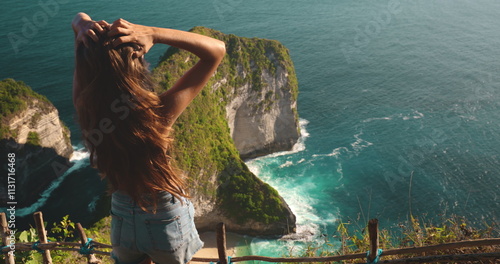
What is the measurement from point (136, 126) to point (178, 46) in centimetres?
73

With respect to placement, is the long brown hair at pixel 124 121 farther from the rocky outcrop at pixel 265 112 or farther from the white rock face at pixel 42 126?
the rocky outcrop at pixel 265 112

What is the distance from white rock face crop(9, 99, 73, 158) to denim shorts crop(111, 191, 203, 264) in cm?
3905

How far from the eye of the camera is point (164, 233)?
3684 millimetres

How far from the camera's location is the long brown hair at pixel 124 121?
3.25 metres

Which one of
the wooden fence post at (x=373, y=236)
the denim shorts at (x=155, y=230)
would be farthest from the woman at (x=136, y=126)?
the wooden fence post at (x=373, y=236)

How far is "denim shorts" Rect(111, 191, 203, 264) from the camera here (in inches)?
145

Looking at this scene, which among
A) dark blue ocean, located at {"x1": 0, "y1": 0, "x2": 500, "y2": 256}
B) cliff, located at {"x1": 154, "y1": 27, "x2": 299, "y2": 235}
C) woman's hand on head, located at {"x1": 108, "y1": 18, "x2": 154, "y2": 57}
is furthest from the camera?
dark blue ocean, located at {"x1": 0, "y1": 0, "x2": 500, "y2": 256}

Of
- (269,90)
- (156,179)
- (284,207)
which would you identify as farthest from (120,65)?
(269,90)

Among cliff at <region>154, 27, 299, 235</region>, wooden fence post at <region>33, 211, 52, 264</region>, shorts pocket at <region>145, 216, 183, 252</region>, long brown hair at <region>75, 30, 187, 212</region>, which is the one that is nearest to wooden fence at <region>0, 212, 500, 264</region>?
wooden fence post at <region>33, 211, 52, 264</region>

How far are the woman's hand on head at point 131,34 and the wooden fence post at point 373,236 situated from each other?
3.93 m

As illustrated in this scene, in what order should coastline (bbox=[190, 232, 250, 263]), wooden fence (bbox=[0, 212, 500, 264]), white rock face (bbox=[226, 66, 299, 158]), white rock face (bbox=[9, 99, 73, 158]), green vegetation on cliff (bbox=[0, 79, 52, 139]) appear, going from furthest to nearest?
white rock face (bbox=[226, 66, 299, 158]), white rock face (bbox=[9, 99, 73, 158]), green vegetation on cliff (bbox=[0, 79, 52, 139]), coastline (bbox=[190, 232, 250, 263]), wooden fence (bbox=[0, 212, 500, 264])

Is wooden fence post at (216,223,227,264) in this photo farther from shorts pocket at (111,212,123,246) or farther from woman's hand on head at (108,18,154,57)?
woman's hand on head at (108,18,154,57)

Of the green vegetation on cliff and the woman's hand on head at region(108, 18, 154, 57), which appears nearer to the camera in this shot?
the woman's hand on head at region(108, 18, 154, 57)

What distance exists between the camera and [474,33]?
2992 inches
